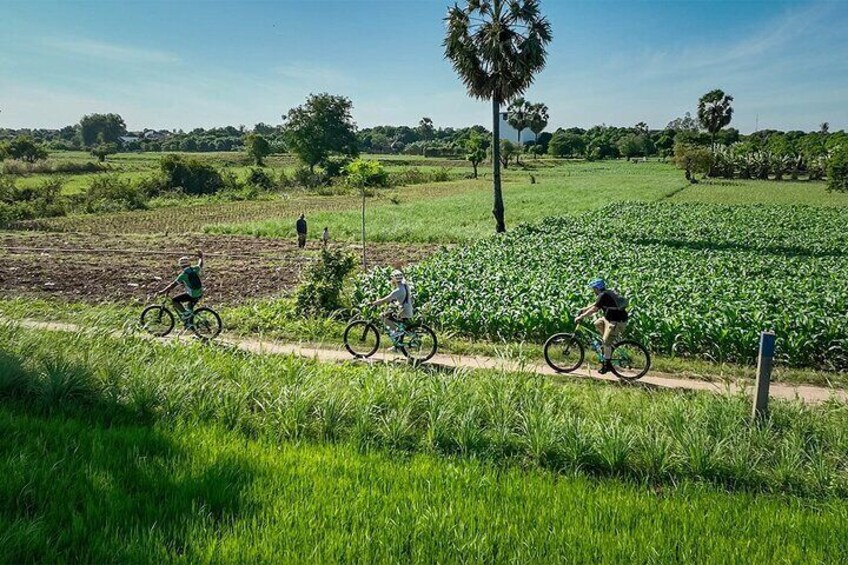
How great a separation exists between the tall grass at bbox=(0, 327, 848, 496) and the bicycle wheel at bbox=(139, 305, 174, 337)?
3.79 metres

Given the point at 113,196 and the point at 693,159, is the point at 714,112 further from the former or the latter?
the point at 113,196

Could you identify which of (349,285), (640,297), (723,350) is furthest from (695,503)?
(349,285)

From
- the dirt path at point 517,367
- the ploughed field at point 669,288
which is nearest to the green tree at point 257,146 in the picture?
the ploughed field at point 669,288

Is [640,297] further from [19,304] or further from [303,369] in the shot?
[19,304]

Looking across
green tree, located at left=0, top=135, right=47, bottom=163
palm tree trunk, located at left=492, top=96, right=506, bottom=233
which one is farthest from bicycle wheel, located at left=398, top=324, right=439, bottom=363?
green tree, located at left=0, top=135, right=47, bottom=163

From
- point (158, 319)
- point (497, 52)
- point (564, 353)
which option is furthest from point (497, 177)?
point (158, 319)

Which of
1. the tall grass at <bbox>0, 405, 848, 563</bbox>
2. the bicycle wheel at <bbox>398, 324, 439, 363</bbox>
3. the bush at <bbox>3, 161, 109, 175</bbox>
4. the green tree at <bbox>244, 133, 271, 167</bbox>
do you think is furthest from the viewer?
the green tree at <bbox>244, 133, 271, 167</bbox>

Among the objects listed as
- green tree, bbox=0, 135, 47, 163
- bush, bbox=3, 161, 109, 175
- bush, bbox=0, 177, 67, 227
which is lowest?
bush, bbox=0, 177, 67, 227

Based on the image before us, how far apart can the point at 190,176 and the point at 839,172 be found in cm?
6397

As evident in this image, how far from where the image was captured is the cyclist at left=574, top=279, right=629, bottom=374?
9.70 m

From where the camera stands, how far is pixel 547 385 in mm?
8117

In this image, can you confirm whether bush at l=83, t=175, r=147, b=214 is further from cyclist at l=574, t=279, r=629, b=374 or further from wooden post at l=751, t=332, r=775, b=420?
wooden post at l=751, t=332, r=775, b=420

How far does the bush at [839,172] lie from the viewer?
52.3m

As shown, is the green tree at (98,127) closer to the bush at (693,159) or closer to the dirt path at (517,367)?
the bush at (693,159)
